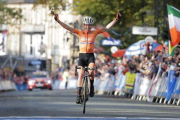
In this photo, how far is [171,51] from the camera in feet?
90.0

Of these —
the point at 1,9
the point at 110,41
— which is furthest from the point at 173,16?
the point at 1,9

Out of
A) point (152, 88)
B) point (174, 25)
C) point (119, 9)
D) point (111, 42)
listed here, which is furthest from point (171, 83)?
point (111, 42)

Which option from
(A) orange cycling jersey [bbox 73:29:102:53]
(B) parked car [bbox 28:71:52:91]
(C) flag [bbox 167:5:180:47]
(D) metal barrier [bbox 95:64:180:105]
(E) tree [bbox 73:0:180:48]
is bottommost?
(B) parked car [bbox 28:71:52:91]

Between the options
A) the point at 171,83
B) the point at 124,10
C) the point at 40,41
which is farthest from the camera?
the point at 40,41

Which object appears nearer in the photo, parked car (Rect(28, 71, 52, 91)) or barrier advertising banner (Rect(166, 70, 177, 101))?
barrier advertising banner (Rect(166, 70, 177, 101))

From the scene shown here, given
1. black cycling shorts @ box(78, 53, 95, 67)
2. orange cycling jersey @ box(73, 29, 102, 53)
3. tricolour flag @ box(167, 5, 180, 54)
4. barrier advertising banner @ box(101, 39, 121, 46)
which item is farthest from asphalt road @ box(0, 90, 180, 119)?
barrier advertising banner @ box(101, 39, 121, 46)

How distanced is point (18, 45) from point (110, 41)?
248ft

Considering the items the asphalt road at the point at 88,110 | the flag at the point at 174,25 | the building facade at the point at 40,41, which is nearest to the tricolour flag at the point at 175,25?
the flag at the point at 174,25

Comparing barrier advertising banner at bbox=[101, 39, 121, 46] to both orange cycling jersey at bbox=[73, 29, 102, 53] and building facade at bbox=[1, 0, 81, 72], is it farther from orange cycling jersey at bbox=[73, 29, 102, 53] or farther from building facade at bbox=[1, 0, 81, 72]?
building facade at bbox=[1, 0, 81, 72]

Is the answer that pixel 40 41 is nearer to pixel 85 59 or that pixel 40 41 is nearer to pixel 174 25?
pixel 174 25

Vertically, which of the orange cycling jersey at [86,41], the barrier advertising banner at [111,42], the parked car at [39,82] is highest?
the orange cycling jersey at [86,41]

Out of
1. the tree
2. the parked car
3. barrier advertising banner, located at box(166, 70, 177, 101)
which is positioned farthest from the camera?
the parked car

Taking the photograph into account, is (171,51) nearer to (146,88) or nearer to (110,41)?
(146,88)

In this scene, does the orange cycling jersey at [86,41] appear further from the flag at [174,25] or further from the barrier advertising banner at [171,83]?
the barrier advertising banner at [171,83]
